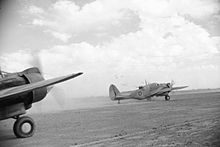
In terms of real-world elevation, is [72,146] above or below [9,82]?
below

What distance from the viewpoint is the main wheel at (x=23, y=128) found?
948 cm

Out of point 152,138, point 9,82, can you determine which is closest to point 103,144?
point 152,138

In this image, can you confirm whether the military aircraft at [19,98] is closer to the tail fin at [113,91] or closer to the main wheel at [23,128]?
the main wheel at [23,128]

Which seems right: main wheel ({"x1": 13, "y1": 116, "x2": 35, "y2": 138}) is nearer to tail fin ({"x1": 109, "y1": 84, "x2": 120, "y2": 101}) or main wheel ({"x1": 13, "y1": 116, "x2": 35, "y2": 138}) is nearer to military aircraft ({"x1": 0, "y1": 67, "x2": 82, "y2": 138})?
military aircraft ({"x1": 0, "y1": 67, "x2": 82, "y2": 138})

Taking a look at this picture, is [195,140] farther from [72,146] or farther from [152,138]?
[72,146]

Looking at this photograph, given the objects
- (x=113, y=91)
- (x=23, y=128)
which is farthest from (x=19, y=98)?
(x=113, y=91)

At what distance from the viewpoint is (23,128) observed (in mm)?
9641

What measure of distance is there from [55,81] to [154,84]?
91.0 ft

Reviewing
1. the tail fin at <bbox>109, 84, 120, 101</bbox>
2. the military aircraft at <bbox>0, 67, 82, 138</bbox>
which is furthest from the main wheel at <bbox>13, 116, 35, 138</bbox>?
the tail fin at <bbox>109, 84, 120, 101</bbox>

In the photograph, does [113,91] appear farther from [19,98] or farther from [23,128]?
[19,98]

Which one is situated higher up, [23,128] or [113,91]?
[113,91]

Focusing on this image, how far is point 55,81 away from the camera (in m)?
8.39

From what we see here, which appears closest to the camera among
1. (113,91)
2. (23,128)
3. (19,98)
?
(19,98)

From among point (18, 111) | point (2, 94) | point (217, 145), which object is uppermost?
point (2, 94)
